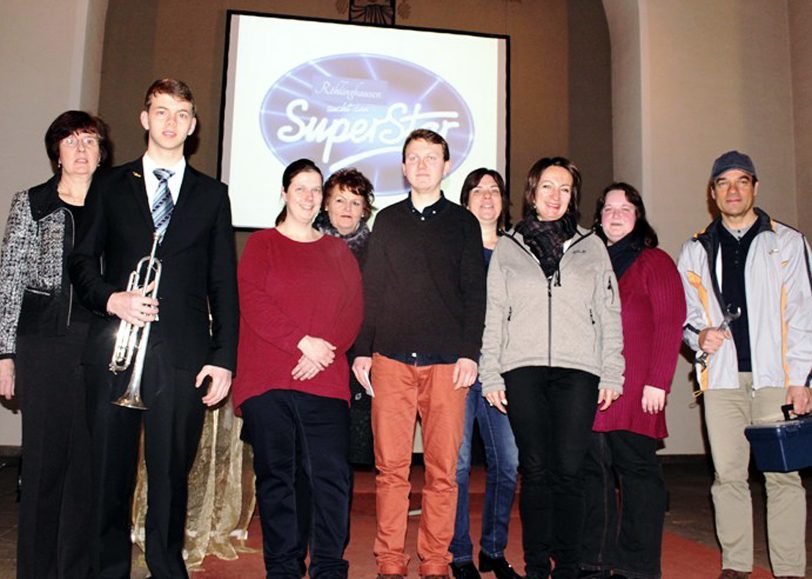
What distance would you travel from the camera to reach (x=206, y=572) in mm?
2973

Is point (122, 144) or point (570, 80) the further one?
point (570, 80)

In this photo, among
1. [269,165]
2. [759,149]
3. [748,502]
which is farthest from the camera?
[759,149]

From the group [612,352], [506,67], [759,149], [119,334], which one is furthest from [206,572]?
[759,149]

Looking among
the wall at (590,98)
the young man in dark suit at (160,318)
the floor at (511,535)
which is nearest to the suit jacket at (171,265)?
the young man in dark suit at (160,318)

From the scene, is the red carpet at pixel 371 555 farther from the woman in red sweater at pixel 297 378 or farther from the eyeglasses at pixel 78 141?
the eyeglasses at pixel 78 141

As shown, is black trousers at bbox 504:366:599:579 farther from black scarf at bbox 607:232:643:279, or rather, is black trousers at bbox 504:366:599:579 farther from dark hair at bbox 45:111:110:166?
dark hair at bbox 45:111:110:166

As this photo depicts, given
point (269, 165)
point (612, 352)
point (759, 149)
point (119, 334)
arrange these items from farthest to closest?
point (759, 149)
point (269, 165)
point (612, 352)
point (119, 334)

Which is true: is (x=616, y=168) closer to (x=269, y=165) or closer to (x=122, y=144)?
(x=269, y=165)

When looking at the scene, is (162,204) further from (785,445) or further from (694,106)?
(694,106)

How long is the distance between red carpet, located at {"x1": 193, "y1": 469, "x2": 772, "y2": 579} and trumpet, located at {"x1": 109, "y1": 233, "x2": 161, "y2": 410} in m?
1.21

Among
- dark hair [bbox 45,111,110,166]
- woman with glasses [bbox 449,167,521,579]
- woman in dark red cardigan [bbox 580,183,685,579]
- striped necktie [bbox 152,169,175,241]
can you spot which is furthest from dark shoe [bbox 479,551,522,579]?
dark hair [bbox 45,111,110,166]

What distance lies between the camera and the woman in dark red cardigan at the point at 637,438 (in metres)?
2.70

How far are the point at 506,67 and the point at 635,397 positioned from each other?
14.9 ft

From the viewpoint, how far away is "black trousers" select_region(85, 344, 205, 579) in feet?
6.88
